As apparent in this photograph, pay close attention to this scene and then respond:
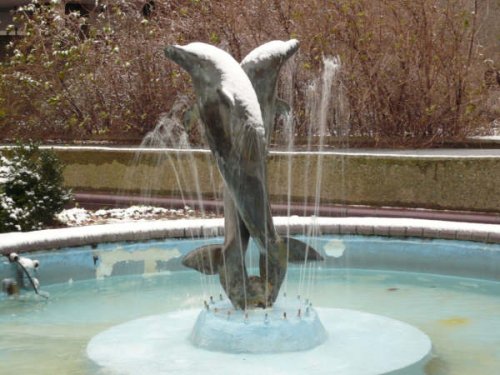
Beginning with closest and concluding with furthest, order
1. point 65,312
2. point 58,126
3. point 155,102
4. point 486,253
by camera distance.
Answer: point 65,312
point 486,253
point 155,102
point 58,126

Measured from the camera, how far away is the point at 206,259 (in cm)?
604

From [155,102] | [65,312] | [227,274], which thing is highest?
[155,102]

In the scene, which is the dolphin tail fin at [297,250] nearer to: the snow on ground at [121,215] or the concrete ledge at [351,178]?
the concrete ledge at [351,178]

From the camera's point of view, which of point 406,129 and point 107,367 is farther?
point 406,129

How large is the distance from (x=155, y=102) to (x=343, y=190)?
18.9 feet

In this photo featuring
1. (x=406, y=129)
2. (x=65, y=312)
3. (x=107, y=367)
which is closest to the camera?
(x=107, y=367)

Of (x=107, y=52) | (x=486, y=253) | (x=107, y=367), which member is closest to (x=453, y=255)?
(x=486, y=253)

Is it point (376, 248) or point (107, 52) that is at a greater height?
point (107, 52)

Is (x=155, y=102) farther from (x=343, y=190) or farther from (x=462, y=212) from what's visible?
(x=462, y=212)

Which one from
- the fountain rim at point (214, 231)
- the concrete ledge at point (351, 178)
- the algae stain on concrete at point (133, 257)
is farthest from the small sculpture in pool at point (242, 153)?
the concrete ledge at point (351, 178)

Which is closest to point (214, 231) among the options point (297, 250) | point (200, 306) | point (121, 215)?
point (200, 306)

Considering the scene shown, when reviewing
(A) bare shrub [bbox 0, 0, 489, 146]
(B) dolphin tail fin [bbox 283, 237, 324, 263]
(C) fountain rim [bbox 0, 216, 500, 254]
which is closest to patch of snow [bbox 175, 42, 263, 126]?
(B) dolphin tail fin [bbox 283, 237, 324, 263]

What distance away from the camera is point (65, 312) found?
7773 mm

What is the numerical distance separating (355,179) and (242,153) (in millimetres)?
6985
